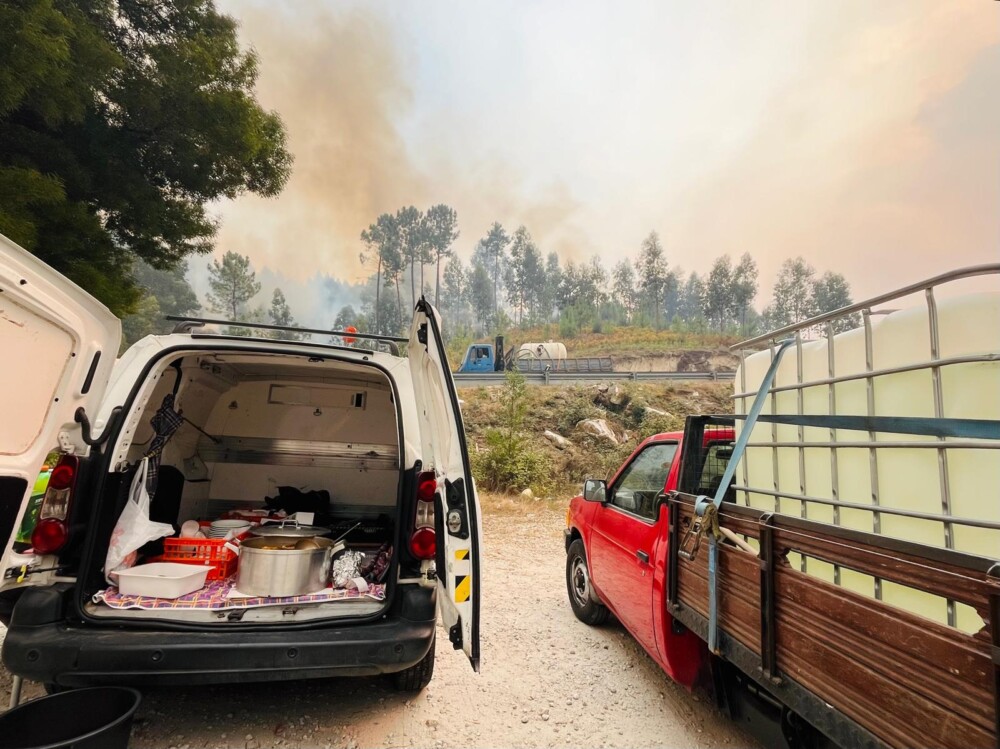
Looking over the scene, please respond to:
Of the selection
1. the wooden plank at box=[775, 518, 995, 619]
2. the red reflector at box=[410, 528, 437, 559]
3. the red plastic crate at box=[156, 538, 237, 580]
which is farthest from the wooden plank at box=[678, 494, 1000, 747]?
the red plastic crate at box=[156, 538, 237, 580]

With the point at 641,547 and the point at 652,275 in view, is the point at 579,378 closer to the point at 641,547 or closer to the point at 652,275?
the point at 641,547

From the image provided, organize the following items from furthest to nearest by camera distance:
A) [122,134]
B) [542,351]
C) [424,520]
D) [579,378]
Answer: [542,351] → [579,378] → [122,134] → [424,520]

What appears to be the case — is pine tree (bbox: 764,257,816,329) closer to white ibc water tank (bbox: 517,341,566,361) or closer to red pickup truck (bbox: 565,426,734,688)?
white ibc water tank (bbox: 517,341,566,361)

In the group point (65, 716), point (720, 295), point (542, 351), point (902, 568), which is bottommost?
point (65, 716)

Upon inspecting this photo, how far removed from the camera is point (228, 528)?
3535 millimetres

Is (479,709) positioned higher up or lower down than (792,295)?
lower down

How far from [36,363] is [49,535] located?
0.94m

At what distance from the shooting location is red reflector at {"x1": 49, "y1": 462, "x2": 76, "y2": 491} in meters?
2.36

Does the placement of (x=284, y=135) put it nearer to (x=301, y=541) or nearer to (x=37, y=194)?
(x=37, y=194)

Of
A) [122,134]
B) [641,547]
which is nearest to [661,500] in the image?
[641,547]

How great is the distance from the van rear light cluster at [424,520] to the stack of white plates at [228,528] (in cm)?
145

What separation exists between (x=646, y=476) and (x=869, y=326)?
183 centimetres

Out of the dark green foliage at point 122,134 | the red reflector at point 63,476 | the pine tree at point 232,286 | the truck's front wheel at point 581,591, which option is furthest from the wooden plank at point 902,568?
the pine tree at point 232,286

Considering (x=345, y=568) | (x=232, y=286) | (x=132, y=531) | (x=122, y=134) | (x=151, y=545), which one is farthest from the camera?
(x=232, y=286)
